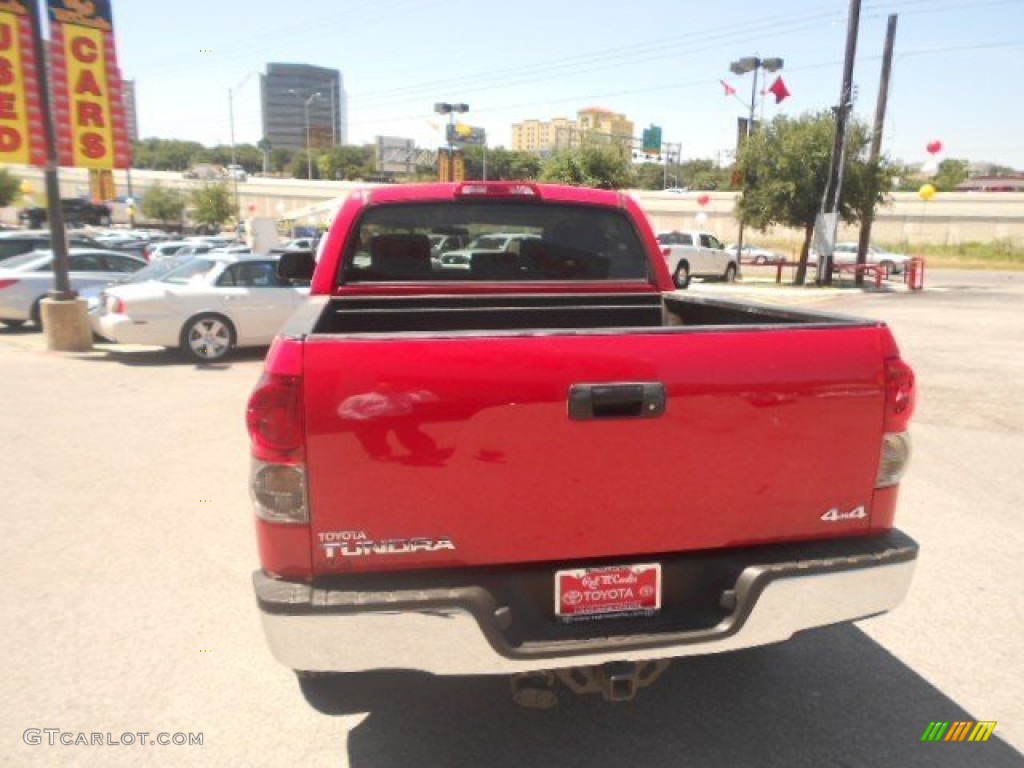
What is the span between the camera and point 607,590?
2.47m

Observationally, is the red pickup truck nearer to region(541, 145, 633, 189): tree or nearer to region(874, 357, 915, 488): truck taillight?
region(874, 357, 915, 488): truck taillight

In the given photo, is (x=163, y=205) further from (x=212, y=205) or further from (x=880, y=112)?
(x=880, y=112)

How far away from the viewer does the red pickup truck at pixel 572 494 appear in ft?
7.32

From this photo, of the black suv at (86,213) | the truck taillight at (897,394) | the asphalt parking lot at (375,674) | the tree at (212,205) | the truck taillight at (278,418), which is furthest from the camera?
the black suv at (86,213)

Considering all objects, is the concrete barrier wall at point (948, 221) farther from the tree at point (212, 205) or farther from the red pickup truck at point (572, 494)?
the red pickup truck at point (572, 494)

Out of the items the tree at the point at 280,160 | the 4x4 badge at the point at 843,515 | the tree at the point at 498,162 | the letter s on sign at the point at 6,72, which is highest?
the tree at the point at 280,160

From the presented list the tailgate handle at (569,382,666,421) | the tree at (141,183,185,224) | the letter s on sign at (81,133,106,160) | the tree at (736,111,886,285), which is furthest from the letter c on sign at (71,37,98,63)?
the tree at (141,183,185,224)

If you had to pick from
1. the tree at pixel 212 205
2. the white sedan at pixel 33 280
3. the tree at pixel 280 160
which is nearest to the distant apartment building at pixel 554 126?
the tree at pixel 280 160

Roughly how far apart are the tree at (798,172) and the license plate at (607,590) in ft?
88.2

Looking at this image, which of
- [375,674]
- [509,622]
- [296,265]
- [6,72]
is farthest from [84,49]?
[509,622]

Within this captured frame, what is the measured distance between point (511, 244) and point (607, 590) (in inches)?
111

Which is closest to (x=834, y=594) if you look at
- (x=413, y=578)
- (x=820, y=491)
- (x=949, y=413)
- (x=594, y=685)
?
(x=820, y=491)

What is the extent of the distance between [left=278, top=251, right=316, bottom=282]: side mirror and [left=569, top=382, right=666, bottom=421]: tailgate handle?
3.34m

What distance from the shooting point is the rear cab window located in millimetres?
4383
